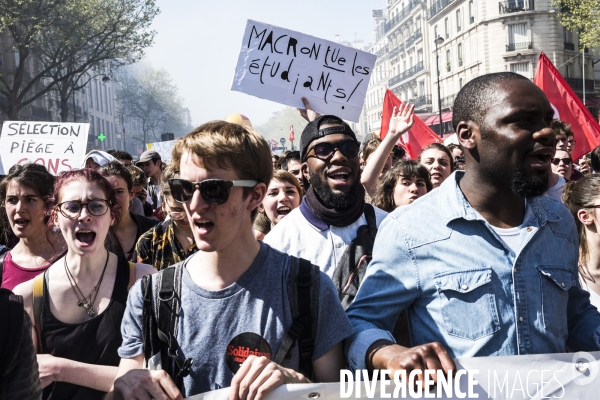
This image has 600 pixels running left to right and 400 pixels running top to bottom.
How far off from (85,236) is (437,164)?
3583mm

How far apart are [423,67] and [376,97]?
96.9 ft

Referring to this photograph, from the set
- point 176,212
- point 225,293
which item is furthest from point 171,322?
point 176,212

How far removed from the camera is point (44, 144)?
26.1 ft

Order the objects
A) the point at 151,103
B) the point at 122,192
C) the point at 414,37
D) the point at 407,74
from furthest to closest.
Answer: the point at 151,103 < the point at 407,74 < the point at 414,37 < the point at 122,192

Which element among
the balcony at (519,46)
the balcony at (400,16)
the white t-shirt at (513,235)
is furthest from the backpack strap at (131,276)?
the balcony at (400,16)

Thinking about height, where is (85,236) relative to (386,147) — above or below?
below

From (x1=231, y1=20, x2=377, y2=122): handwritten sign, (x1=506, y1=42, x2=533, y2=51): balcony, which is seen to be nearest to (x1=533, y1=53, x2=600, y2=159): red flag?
(x1=231, y1=20, x2=377, y2=122): handwritten sign

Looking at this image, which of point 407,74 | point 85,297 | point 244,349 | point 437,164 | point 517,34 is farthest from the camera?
point 407,74

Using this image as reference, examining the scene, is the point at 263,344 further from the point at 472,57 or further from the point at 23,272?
the point at 472,57

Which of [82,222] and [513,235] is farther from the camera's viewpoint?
[82,222]

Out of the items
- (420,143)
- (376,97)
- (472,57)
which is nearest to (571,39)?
(472,57)

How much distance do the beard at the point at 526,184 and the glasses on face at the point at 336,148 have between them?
150 centimetres

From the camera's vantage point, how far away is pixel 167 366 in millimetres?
1998

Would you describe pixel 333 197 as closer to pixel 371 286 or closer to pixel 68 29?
pixel 371 286
